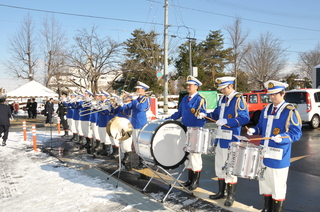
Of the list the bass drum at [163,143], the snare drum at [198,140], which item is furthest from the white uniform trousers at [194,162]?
the snare drum at [198,140]

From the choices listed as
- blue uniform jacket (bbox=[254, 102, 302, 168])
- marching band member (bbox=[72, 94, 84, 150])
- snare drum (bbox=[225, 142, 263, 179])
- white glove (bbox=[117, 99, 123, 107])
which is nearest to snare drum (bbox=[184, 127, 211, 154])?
snare drum (bbox=[225, 142, 263, 179])

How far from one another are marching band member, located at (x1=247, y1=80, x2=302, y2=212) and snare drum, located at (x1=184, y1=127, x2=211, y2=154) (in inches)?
38.2

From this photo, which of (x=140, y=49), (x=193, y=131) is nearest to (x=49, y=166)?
(x=193, y=131)

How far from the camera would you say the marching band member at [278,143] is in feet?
12.8

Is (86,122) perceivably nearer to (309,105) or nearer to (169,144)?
(169,144)

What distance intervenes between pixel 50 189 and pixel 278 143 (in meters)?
4.36

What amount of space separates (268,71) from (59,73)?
25.6m

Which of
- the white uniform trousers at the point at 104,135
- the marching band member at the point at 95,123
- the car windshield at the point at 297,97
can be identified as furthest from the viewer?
the car windshield at the point at 297,97

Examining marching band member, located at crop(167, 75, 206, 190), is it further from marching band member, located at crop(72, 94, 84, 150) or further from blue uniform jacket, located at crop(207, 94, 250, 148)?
marching band member, located at crop(72, 94, 84, 150)

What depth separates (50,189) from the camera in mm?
5820

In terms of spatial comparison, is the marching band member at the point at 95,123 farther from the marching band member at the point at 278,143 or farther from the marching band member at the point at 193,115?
the marching band member at the point at 278,143

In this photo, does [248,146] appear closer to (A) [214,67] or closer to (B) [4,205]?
(B) [4,205]

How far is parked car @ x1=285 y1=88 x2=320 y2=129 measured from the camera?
535 inches

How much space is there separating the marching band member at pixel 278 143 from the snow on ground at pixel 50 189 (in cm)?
220
